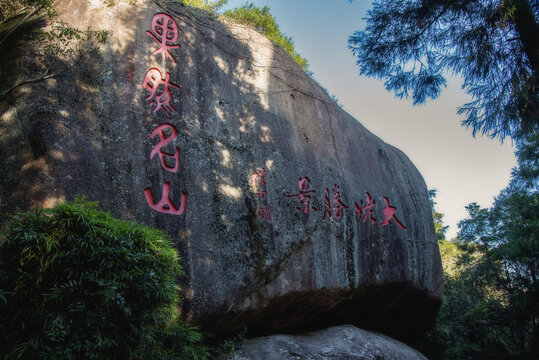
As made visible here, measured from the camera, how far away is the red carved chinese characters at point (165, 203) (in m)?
3.85

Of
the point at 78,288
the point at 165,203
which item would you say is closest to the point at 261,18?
the point at 165,203

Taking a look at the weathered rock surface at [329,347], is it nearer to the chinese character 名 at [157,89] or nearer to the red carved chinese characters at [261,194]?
the red carved chinese characters at [261,194]

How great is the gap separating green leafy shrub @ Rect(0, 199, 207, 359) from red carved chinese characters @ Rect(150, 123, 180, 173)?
1.30 metres

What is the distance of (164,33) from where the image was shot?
4707 mm

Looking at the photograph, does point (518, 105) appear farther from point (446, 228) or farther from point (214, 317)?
point (446, 228)

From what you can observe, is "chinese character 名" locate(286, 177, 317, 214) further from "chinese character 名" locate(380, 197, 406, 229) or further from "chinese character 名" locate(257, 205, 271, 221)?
"chinese character 名" locate(380, 197, 406, 229)

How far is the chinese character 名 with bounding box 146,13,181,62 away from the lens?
4.59m

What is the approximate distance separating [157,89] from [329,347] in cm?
378

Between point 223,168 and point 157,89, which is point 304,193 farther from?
point 157,89

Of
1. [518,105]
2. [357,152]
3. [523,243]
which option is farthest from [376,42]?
[523,243]

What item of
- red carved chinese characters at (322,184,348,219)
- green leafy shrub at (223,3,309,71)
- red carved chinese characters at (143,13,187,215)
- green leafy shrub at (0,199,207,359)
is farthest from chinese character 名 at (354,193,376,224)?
green leafy shrub at (223,3,309,71)

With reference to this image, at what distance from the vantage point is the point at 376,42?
23.1 feet

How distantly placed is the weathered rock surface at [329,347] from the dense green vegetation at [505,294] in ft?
9.48

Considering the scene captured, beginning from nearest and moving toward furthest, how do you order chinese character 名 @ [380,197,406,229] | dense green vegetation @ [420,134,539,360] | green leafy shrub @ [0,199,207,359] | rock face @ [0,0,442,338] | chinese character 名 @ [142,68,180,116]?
green leafy shrub @ [0,199,207,359], rock face @ [0,0,442,338], chinese character 名 @ [142,68,180,116], chinese character 名 @ [380,197,406,229], dense green vegetation @ [420,134,539,360]
